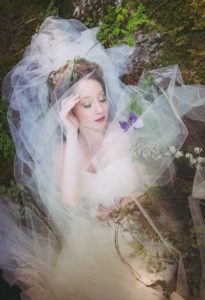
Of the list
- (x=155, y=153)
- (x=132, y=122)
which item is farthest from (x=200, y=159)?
(x=132, y=122)

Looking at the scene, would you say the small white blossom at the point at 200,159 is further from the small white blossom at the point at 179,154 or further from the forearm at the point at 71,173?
the forearm at the point at 71,173

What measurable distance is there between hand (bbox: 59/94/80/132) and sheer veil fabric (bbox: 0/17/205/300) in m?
0.03

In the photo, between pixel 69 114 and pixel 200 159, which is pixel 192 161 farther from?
pixel 69 114

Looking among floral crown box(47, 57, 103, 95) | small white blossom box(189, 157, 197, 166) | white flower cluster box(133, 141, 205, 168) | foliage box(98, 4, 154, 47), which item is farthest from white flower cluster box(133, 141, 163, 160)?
foliage box(98, 4, 154, 47)

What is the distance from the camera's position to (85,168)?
1.96 metres

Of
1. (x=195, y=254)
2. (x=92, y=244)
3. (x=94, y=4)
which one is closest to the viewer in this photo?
(x=195, y=254)

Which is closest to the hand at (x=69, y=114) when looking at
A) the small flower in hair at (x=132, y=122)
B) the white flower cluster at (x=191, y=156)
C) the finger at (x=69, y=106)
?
the finger at (x=69, y=106)

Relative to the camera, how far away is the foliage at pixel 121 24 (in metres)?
2.03

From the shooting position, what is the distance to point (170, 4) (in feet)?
6.63

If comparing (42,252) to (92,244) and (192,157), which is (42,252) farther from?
(192,157)

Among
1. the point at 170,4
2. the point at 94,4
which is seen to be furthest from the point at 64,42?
the point at 170,4

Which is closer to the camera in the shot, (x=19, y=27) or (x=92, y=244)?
(x=92, y=244)

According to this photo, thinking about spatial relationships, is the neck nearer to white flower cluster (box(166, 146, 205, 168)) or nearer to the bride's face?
the bride's face

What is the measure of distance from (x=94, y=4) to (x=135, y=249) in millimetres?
1172
